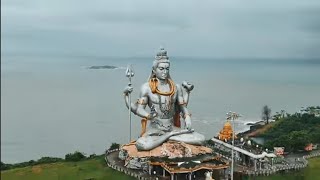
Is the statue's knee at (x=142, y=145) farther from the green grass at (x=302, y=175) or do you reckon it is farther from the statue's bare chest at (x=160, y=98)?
the green grass at (x=302, y=175)

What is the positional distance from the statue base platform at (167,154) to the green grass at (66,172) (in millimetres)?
408

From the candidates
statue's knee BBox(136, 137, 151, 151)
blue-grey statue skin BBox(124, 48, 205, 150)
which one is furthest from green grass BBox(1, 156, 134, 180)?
blue-grey statue skin BBox(124, 48, 205, 150)

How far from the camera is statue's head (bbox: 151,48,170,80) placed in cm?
1141

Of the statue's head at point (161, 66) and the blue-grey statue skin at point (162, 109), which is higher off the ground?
the statue's head at point (161, 66)

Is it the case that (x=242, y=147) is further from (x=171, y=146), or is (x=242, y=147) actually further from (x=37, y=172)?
(x=37, y=172)

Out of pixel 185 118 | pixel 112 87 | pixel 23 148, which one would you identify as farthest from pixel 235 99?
pixel 185 118

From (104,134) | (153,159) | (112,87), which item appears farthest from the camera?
(112,87)

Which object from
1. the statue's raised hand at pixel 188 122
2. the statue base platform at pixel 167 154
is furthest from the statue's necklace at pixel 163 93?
the statue base platform at pixel 167 154

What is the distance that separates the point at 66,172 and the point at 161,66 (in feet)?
9.20

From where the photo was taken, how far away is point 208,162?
10.7 m

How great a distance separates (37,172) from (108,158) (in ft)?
5.16

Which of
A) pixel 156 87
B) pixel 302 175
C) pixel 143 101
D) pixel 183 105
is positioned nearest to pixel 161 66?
pixel 156 87

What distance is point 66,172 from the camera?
11.2 metres

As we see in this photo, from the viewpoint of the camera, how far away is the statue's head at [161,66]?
449 inches
